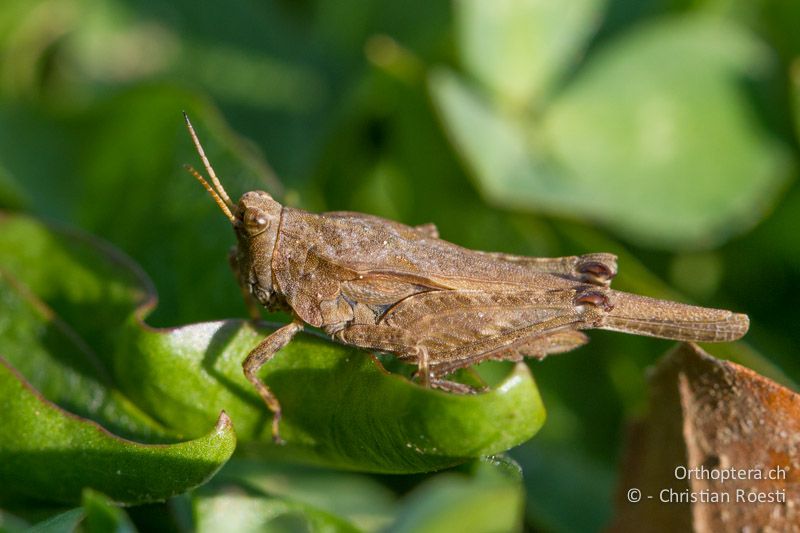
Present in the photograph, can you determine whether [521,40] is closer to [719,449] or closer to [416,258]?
[416,258]

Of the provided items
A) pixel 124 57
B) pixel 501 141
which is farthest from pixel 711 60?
pixel 124 57

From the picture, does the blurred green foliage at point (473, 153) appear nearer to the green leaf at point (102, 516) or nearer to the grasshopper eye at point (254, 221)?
the grasshopper eye at point (254, 221)

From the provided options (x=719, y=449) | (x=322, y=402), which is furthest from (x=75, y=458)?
(x=719, y=449)

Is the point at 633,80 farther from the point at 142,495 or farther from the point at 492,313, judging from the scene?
the point at 142,495

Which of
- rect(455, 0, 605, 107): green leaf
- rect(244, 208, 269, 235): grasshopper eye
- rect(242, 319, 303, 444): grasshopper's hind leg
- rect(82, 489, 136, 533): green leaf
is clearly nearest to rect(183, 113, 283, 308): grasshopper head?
rect(244, 208, 269, 235): grasshopper eye

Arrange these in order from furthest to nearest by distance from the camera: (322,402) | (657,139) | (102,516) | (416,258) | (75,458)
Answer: (657,139)
(416,258)
(322,402)
(75,458)
(102,516)

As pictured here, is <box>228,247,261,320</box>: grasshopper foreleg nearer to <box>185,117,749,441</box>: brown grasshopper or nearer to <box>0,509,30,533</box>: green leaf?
<box>185,117,749,441</box>: brown grasshopper
